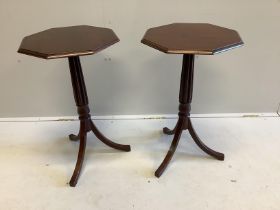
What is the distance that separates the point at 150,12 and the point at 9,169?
1.36 m

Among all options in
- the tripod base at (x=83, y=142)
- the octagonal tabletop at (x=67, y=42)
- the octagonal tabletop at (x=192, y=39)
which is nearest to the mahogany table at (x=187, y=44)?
the octagonal tabletop at (x=192, y=39)

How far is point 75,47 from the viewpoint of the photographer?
1282 millimetres

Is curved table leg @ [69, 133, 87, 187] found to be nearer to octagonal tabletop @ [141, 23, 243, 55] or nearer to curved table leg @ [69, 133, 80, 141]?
curved table leg @ [69, 133, 80, 141]

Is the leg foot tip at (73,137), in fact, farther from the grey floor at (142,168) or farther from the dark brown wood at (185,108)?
the dark brown wood at (185,108)

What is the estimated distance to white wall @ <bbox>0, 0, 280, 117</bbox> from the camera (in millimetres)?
1828

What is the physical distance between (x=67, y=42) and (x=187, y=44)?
58cm

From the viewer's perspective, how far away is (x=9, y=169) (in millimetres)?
1740

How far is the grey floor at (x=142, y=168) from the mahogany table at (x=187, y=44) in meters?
0.12

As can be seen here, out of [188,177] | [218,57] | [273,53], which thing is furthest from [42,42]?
[273,53]

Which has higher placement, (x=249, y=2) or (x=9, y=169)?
(x=249, y=2)

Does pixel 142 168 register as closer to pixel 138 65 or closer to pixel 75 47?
pixel 138 65

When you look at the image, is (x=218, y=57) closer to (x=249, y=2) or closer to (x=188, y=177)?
(x=249, y=2)

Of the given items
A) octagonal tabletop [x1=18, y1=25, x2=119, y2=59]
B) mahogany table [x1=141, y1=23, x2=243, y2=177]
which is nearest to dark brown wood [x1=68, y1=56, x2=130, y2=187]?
octagonal tabletop [x1=18, y1=25, x2=119, y2=59]

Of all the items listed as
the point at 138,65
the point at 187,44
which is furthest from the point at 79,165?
the point at 187,44
